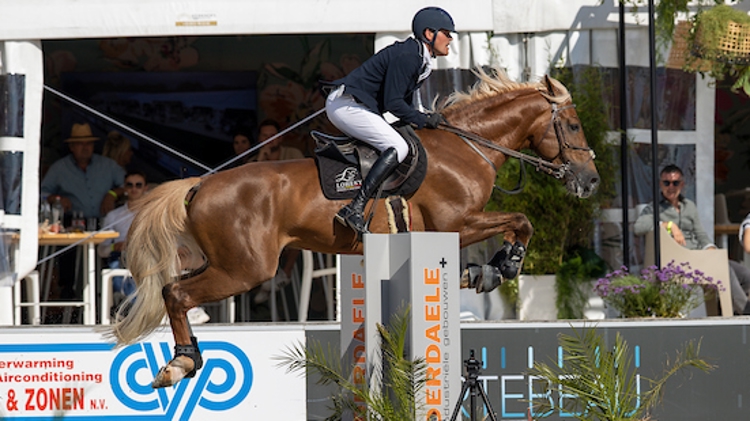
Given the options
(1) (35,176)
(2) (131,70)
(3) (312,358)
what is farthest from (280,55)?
(3) (312,358)

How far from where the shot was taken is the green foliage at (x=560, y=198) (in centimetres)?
765

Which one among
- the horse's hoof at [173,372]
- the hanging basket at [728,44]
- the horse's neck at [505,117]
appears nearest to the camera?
the horse's hoof at [173,372]

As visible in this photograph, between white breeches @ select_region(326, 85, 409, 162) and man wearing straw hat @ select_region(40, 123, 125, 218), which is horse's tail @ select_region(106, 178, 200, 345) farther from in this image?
man wearing straw hat @ select_region(40, 123, 125, 218)

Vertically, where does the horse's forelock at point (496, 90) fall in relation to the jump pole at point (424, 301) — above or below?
above

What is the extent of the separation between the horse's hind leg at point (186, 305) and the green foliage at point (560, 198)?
255 cm

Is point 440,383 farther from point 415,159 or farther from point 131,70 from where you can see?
point 131,70

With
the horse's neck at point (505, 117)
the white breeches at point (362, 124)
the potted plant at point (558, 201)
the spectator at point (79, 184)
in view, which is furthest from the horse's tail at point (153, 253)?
the spectator at point (79, 184)

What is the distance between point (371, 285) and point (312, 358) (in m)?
0.51

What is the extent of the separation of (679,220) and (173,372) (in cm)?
396

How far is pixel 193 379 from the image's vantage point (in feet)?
20.6

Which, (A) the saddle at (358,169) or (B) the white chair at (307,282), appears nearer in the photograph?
(A) the saddle at (358,169)

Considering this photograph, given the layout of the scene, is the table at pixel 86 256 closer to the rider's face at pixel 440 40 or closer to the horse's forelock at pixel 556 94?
the rider's face at pixel 440 40

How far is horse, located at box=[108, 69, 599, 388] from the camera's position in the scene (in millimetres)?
5832

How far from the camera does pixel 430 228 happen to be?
601 centimetres
